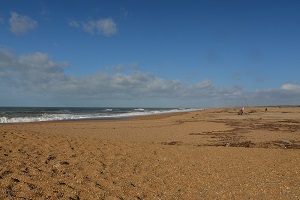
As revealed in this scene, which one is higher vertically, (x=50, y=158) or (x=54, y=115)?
(x=54, y=115)

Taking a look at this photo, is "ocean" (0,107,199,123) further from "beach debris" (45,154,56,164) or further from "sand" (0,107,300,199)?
"beach debris" (45,154,56,164)

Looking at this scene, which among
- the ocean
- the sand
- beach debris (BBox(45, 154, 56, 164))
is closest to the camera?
the sand

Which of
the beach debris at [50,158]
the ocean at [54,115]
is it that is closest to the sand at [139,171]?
the beach debris at [50,158]

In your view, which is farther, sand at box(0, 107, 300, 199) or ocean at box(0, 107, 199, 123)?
ocean at box(0, 107, 199, 123)

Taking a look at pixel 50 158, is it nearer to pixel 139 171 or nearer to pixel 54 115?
pixel 139 171

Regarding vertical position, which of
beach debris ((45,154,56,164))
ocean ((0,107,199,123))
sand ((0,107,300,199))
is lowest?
sand ((0,107,300,199))

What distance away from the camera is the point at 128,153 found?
429 inches

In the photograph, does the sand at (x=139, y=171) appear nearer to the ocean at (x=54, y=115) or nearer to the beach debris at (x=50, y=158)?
the beach debris at (x=50, y=158)

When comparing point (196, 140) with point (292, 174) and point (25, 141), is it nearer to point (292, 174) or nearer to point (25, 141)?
point (292, 174)

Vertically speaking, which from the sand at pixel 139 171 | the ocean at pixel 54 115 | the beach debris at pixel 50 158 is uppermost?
the ocean at pixel 54 115

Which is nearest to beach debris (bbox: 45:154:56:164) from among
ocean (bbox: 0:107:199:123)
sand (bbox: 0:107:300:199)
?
sand (bbox: 0:107:300:199)

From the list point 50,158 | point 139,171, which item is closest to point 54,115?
point 50,158

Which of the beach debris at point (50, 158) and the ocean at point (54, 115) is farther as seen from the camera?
the ocean at point (54, 115)

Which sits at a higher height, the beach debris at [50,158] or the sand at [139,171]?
the beach debris at [50,158]
